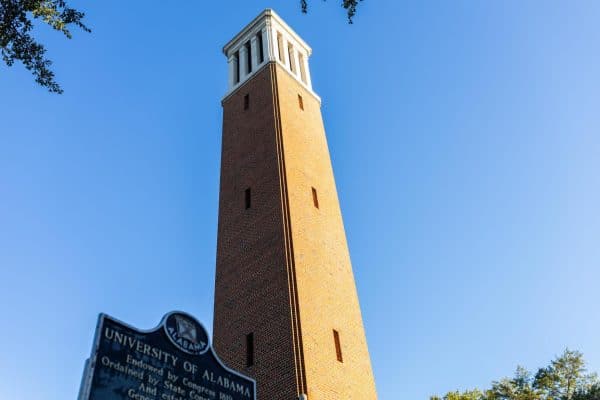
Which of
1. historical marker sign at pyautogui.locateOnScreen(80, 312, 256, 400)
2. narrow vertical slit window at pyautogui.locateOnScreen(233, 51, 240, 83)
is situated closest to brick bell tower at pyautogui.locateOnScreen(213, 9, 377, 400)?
narrow vertical slit window at pyautogui.locateOnScreen(233, 51, 240, 83)

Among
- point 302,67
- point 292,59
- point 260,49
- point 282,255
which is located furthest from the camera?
point 302,67

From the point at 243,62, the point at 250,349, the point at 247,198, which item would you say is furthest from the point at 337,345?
the point at 243,62

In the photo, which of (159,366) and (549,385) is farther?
(549,385)

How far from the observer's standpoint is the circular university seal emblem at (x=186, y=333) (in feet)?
35.7

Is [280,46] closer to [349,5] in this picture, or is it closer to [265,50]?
[265,50]

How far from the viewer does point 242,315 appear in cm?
1945

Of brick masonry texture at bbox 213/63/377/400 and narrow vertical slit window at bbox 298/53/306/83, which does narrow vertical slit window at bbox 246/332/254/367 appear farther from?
narrow vertical slit window at bbox 298/53/306/83

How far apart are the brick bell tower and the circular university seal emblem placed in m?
5.51

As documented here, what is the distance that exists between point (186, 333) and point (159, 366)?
3.11ft

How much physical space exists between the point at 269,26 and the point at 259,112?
732cm

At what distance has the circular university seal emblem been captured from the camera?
10891mm

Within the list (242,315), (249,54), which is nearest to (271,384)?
(242,315)

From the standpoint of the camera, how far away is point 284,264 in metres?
19.3

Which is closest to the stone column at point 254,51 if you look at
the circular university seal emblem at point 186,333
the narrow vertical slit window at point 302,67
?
the narrow vertical slit window at point 302,67
